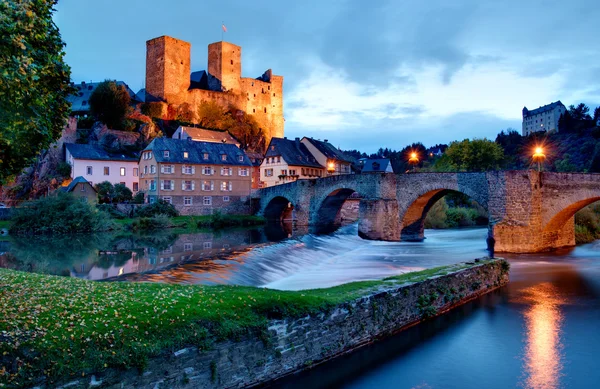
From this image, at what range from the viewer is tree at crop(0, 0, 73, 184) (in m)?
5.45

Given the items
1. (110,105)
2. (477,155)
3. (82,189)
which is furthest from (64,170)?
(477,155)

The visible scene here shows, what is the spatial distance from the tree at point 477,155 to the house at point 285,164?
18.3m

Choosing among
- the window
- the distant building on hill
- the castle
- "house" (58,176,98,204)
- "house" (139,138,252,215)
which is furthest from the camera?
the distant building on hill

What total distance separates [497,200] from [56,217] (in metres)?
29.0

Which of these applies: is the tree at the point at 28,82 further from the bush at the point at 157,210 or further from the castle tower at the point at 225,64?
the castle tower at the point at 225,64

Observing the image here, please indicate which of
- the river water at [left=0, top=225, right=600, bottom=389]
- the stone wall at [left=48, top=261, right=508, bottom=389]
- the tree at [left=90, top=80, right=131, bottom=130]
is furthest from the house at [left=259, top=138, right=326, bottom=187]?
the stone wall at [left=48, top=261, right=508, bottom=389]

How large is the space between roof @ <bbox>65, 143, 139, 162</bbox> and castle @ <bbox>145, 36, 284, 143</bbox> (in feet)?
75.2

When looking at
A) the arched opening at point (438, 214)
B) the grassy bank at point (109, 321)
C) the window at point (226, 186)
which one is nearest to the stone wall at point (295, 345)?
the grassy bank at point (109, 321)

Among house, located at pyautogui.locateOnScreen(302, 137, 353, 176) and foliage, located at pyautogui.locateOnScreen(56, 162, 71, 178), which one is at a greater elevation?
house, located at pyautogui.locateOnScreen(302, 137, 353, 176)

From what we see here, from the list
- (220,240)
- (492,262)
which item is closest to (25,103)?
(492,262)

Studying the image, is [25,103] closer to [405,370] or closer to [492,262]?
[405,370]

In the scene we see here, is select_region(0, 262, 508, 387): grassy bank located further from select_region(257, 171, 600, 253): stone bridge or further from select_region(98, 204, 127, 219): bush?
select_region(98, 204, 127, 219): bush

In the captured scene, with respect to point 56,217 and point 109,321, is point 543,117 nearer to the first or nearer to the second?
point 56,217

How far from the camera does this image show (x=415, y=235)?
31297 mm
